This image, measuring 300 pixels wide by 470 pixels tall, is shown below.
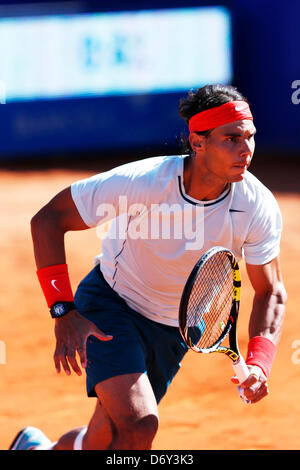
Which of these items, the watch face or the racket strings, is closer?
the racket strings

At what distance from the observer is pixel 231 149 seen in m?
3.00

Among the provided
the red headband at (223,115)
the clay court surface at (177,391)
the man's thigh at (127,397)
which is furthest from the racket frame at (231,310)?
the clay court surface at (177,391)

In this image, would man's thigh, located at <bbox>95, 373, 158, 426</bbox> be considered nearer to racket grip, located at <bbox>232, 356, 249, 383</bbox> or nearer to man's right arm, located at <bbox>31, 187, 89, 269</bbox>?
racket grip, located at <bbox>232, 356, 249, 383</bbox>

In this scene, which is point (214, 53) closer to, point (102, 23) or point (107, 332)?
point (102, 23)

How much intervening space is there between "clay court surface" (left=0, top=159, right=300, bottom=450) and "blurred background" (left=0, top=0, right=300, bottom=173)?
5542 millimetres

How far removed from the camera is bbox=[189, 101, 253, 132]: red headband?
10.0 feet

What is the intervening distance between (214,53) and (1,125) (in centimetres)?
361

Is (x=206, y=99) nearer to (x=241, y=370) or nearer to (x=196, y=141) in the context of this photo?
(x=196, y=141)

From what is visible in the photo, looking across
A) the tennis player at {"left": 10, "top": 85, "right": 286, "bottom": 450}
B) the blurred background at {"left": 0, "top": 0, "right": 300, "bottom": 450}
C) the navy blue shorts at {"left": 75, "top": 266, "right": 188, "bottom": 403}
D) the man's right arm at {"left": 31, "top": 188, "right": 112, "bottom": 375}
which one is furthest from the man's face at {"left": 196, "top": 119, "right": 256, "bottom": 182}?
the blurred background at {"left": 0, "top": 0, "right": 300, "bottom": 450}

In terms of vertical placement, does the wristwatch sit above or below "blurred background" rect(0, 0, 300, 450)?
above

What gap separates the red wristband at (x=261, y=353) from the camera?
2.97 metres

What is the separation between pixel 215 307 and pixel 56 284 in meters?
0.65

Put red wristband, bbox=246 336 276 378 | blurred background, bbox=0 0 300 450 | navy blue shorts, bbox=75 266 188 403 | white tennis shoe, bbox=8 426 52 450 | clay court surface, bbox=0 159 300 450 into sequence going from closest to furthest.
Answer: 1. red wristband, bbox=246 336 276 378
2. navy blue shorts, bbox=75 266 188 403
3. white tennis shoe, bbox=8 426 52 450
4. clay court surface, bbox=0 159 300 450
5. blurred background, bbox=0 0 300 450

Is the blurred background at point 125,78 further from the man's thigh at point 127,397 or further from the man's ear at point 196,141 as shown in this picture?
the man's thigh at point 127,397
